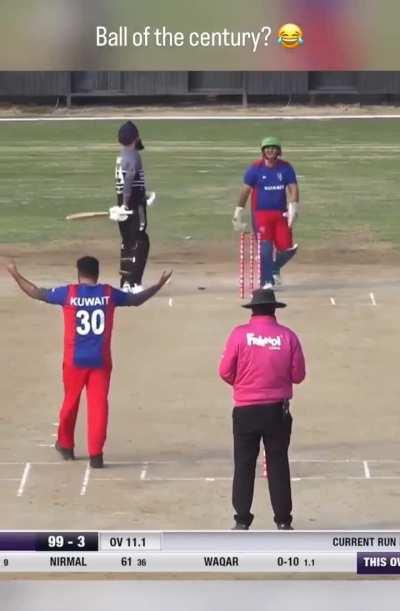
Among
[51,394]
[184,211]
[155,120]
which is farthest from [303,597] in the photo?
[155,120]

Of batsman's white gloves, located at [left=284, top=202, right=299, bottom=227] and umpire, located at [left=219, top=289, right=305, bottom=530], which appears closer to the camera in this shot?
umpire, located at [left=219, top=289, right=305, bottom=530]

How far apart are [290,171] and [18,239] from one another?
23.4ft

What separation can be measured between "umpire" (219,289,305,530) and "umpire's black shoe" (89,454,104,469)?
220 centimetres

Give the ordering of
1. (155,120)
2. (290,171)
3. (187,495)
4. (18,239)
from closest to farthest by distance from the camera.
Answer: (187,495) < (290,171) < (18,239) < (155,120)

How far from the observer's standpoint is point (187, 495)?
14398mm

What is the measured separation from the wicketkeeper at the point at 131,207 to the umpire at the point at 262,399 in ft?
30.1

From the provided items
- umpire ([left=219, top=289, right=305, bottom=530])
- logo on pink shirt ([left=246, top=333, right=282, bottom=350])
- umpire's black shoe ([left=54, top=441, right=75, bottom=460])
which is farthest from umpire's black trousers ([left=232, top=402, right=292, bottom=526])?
umpire's black shoe ([left=54, top=441, right=75, bottom=460])

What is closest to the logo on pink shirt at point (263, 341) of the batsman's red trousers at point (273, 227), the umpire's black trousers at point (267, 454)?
the umpire's black trousers at point (267, 454)

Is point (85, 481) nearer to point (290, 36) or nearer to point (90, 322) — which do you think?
point (90, 322)

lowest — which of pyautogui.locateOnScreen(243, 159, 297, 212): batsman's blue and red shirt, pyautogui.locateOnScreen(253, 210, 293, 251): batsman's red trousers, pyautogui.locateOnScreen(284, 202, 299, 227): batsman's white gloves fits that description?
pyautogui.locateOnScreen(253, 210, 293, 251): batsman's red trousers

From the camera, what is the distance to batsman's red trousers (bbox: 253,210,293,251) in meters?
22.7

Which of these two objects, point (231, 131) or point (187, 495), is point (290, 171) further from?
point (231, 131)

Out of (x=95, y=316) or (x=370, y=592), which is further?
(x=95, y=316)

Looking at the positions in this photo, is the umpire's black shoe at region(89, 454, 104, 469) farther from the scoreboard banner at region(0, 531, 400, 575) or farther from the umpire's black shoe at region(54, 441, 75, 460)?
the scoreboard banner at region(0, 531, 400, 575)
